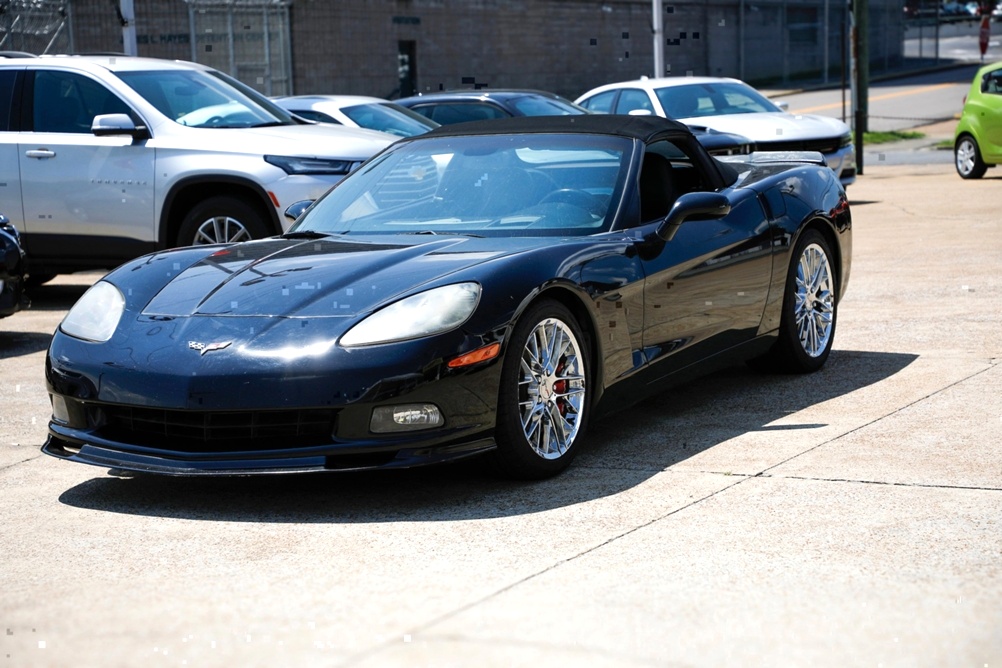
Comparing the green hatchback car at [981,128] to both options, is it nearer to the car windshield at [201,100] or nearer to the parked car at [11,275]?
the car windshield at [201,100]

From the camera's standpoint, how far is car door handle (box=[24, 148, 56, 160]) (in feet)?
35.2

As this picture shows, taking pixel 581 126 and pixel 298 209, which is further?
pixel 298 209

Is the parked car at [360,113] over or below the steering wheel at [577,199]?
over

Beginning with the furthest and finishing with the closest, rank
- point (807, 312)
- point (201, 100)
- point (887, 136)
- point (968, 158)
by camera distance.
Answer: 1. point (887, 136)
2. point (968, 158)
3. point (201, 100)
4. point (807, 312)

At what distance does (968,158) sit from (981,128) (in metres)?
0.46

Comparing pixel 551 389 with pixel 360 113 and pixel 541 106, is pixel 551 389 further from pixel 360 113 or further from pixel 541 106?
pixel 541 106

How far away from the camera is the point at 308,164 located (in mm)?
10430

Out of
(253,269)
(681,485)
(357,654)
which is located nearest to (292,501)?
(253,269)

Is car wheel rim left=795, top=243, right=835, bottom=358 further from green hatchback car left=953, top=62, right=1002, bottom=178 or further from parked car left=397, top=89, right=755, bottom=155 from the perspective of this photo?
green hatchback car left=953, top=62, right=1002, bottom=178

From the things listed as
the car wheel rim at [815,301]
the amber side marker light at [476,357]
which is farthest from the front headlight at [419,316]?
the car wheel rim at [815,301]

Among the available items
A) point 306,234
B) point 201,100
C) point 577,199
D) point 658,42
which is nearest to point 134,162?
point 201,100

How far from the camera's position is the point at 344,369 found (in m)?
4.86

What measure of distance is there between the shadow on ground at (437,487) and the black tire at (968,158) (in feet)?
43.6

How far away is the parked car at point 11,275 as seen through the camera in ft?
28.6
